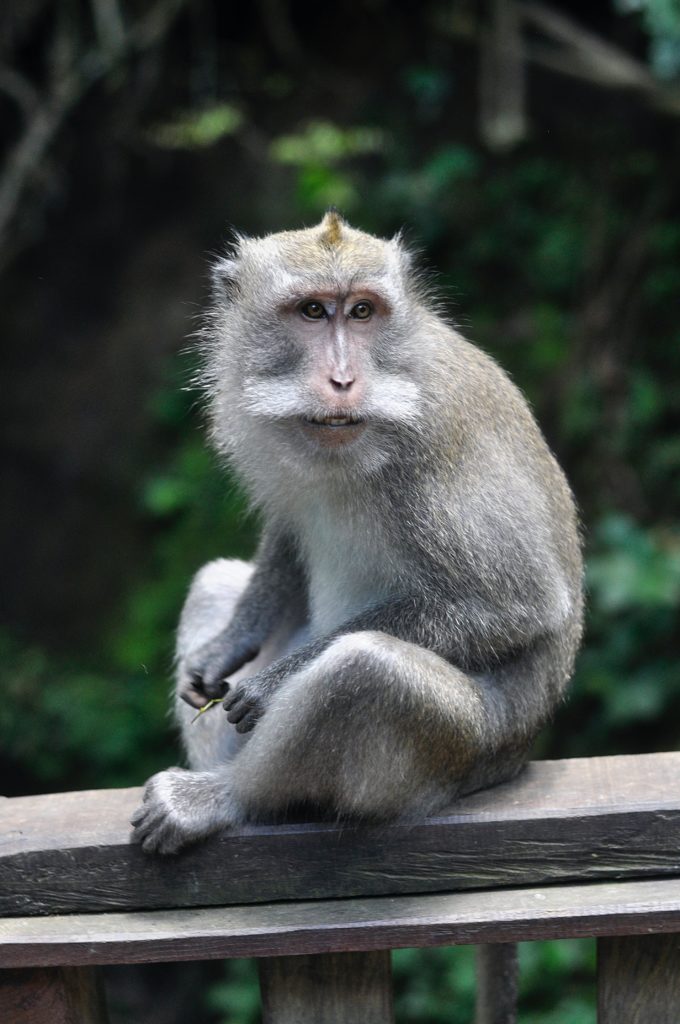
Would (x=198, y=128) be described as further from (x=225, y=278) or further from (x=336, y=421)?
(x=336, y=421)

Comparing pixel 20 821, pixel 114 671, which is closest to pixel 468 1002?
pixel 114 671

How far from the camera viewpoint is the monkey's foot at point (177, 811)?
2.59 m

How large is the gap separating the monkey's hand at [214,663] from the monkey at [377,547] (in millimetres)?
16

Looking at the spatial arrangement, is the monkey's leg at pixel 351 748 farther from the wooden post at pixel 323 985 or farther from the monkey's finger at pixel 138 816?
the wooden post at pixel 323 985

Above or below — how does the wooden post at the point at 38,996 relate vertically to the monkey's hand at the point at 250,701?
below

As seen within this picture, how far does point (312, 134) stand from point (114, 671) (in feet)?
11.8

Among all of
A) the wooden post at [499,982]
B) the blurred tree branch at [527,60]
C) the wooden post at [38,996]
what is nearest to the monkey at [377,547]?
the wooden post at [38,996]

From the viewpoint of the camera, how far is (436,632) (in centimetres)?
295

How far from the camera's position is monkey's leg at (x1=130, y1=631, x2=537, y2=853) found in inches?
106

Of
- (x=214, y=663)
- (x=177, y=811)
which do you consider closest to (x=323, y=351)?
(x=214, y=663)

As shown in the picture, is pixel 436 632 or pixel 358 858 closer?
pixel 358 858

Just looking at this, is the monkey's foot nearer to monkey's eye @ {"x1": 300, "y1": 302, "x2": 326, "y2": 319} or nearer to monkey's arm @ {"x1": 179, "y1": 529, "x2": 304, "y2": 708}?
monkey's arm @ {"x1": 179, "y1": 529, "x2": 304, "y2": 708}

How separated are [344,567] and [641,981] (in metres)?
1.22

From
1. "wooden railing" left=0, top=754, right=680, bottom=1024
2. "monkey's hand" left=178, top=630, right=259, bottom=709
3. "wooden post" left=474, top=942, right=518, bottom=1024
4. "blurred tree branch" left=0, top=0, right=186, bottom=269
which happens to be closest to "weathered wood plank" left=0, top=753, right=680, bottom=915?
"wooden railing" left=0, top=754, right=680, bottom=1024
